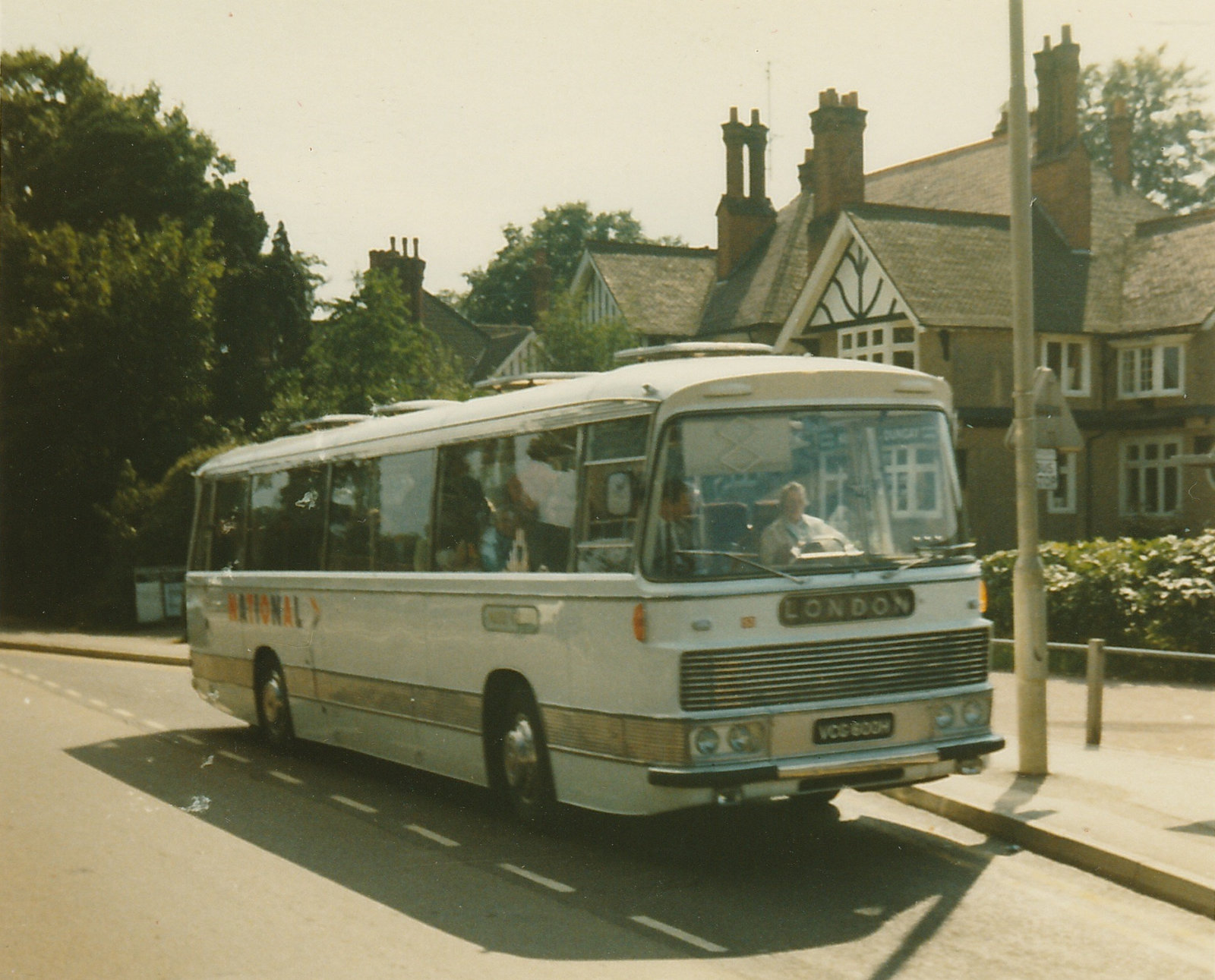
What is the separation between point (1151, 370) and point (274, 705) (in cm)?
3025

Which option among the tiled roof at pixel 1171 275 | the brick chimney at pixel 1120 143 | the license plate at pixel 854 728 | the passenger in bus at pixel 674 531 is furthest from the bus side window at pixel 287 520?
the brick chimney at pixel 1120 143

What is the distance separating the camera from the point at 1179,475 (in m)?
37.4

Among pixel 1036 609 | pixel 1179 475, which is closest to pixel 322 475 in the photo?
pixel 1036 609

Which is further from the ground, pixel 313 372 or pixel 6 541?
pixel 313 372

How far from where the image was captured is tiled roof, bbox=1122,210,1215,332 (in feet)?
125

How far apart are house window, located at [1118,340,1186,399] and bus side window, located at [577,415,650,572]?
106ft

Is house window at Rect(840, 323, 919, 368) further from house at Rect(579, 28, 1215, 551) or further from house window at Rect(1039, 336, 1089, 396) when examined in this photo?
house window at Rect(1039, 336, 1089, 396)

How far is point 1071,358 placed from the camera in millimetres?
39469

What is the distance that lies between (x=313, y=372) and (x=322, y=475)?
30621 millimetres

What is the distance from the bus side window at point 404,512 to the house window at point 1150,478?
2989cm

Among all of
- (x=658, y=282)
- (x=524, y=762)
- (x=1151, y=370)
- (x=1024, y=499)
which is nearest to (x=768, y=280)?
(x=658, y=282)

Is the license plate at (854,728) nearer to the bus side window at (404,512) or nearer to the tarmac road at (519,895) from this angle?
the tarmac road at (519,895)

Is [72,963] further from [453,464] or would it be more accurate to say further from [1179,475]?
[1179,475]

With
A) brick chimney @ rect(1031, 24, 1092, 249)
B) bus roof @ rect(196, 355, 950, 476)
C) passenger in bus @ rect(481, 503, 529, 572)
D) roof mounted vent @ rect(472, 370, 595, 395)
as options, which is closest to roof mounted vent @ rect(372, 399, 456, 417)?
roof mounted vent @ rect(472, 370, 595, 395)
